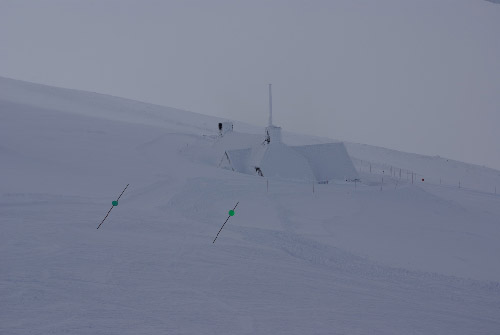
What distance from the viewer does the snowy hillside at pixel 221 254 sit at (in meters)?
8.07

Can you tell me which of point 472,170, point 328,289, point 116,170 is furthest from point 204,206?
point 472,170

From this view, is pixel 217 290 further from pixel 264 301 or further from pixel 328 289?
pixel 328 289

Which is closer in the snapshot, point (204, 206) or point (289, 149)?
point (204, 206)

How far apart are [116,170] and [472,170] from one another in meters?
71.4

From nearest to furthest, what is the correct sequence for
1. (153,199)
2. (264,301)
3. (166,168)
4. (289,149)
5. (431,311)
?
1. (264,301)
2. (431,311)
3. (153,199)
4. (166,168)
5. (289,149)

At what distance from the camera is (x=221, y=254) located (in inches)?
478

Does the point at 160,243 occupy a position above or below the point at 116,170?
above

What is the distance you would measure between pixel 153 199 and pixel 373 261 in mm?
11330

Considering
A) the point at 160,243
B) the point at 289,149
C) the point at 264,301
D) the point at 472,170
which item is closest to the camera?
the point at 264,301

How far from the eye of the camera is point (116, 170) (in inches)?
1150

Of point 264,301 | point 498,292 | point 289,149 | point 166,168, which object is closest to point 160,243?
point 264,301

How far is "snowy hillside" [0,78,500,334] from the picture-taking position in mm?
8070

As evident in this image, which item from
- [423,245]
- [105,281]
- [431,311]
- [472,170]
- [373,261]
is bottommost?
[472,170]

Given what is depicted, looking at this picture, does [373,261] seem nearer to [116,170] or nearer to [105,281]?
[105,281]
